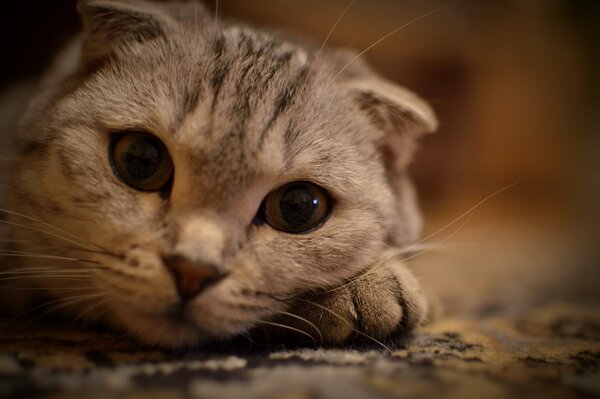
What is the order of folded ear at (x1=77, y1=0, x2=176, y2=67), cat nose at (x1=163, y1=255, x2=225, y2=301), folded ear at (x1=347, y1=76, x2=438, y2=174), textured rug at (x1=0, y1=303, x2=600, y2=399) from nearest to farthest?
textured rug at (x1=0, y1=303, x2=600, y2=399), cat nose at (x1=163, y1=255, x2=225, y2=301), folded ear at (x1=77, y1=0, x2=176, y2=67), folded ear at (x1=347, y1=76, x2=438, y2=174)

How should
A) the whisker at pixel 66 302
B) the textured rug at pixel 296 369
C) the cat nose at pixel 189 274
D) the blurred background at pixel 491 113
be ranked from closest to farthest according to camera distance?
the textured rug at pixel 296 369 < the cat nose at pixel 189 274 < the whisker at pixel 66 302 < the blurred background at pixel 491 113

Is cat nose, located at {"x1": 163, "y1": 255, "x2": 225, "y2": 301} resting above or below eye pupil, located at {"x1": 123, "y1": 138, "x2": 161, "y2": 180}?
below

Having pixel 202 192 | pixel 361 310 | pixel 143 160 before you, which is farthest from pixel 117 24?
pixel 361 310

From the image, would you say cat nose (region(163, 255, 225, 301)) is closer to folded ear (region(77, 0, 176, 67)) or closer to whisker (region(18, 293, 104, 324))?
whisker (region(18, 293, 104, 324))

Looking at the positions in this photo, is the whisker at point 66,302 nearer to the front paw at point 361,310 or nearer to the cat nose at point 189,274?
the cat nose at point 189,274

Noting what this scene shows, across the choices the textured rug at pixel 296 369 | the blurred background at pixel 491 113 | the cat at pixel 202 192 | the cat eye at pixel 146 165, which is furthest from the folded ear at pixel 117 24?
the blurred background at pixel 491 113

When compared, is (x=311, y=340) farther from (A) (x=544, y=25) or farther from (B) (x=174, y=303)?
(A) (x=544, y=25)

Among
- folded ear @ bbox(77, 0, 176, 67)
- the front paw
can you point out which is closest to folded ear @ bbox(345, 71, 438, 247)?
the front paw
